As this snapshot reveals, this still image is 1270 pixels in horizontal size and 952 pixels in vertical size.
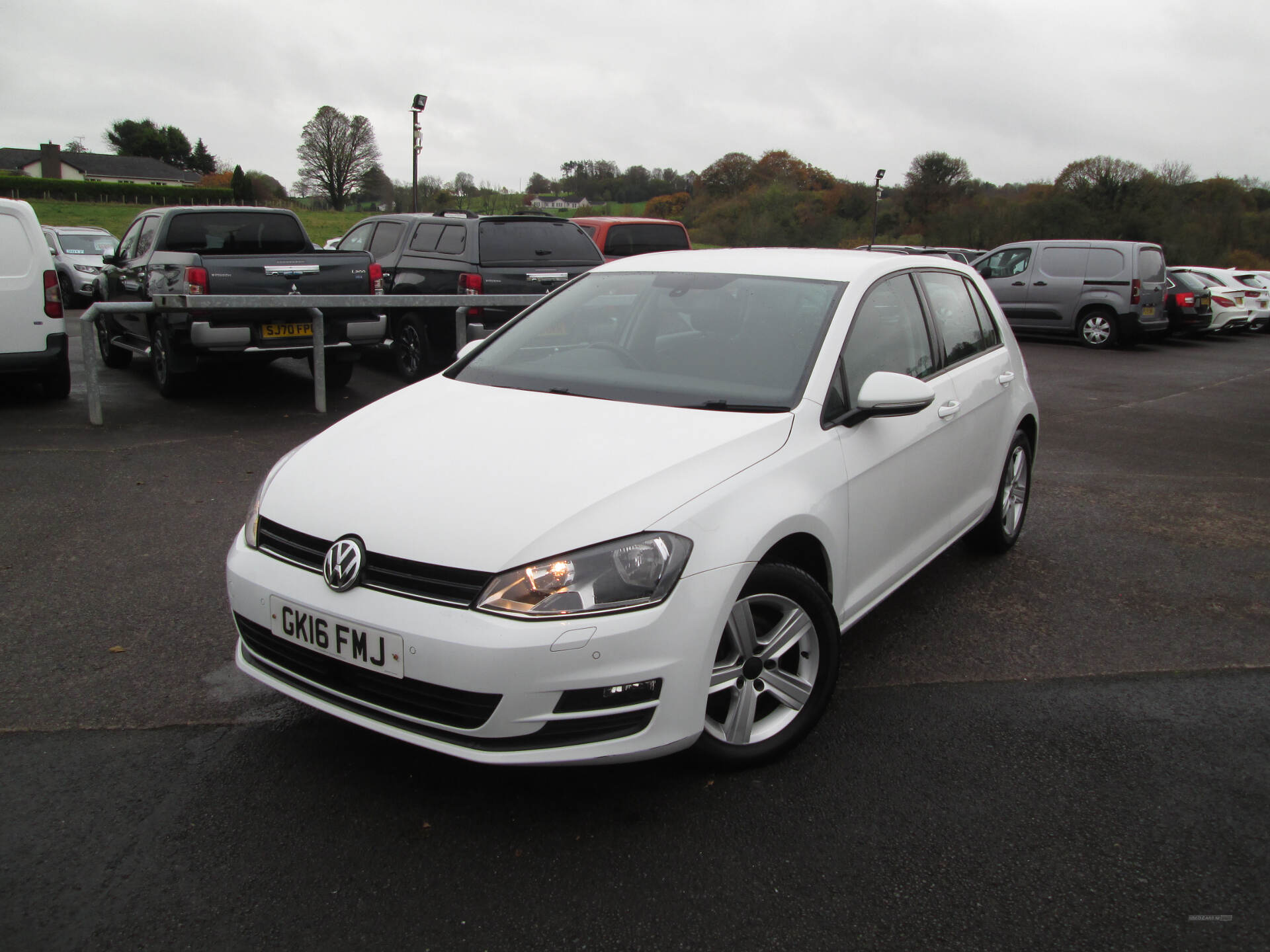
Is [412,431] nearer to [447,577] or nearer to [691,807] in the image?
[447,577]

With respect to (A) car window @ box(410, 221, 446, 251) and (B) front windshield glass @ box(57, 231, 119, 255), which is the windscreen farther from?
(B) front windshield glass @ box(57, 231, 119, 255)

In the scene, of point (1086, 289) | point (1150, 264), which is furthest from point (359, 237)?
point (1150, 264)

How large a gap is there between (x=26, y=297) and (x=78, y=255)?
507 inches

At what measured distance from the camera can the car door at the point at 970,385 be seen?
4438 mm

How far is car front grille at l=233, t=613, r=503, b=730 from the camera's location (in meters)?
2.61

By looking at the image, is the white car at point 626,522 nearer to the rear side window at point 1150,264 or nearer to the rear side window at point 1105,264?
the rear side window at point 1105,264

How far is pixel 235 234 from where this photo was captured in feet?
32.4

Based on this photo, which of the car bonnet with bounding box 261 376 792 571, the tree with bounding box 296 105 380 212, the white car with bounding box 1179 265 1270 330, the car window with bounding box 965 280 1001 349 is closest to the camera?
the car bonnet with bounding box 261 376 792 571

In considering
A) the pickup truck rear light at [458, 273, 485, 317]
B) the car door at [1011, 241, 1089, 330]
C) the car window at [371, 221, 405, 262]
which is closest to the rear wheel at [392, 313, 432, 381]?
the pickup truck rear light at [458, 273, 485, 317]

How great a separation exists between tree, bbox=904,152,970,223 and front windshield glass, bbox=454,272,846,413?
49.8 meters

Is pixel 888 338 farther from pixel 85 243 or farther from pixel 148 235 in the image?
pixel 85 243

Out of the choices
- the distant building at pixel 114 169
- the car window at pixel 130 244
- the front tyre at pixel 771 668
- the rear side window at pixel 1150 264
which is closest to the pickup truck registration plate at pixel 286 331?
the car window at pixel 130 244

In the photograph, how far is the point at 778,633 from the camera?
10.2ft

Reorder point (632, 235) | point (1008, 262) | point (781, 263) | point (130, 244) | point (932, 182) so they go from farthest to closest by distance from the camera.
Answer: point (932, 182) < point (1008, 262) < point (632, 235) < point (130, 244) < point (781, 263)
